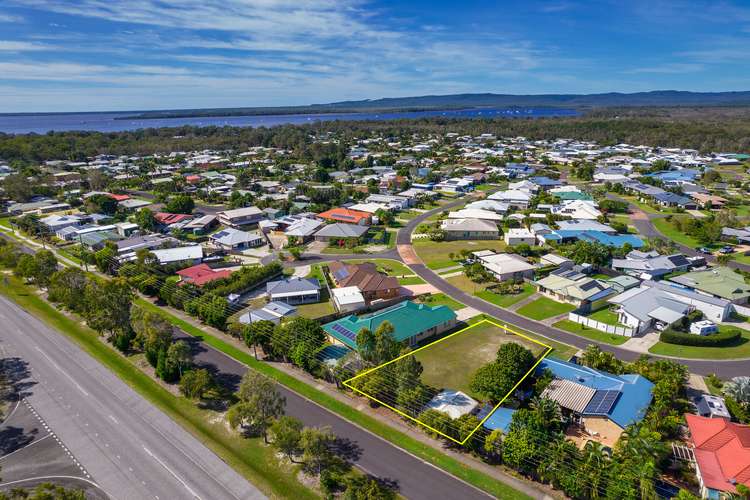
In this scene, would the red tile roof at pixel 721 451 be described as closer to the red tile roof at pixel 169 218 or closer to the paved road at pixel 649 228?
the paved road at pixel 649 228

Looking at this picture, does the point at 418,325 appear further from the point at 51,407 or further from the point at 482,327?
the point at 51,407

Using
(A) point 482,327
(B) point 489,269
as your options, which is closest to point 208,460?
(A) point 482,327

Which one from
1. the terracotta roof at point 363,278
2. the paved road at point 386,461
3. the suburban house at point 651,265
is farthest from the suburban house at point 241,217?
the suburban house at point 651,265

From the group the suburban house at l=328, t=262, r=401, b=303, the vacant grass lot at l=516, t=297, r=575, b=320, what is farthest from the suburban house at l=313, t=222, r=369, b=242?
the vacant grass lot at l=516, t=297, r=575, b=320

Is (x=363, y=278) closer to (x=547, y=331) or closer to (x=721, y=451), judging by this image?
(x=547, y=331)

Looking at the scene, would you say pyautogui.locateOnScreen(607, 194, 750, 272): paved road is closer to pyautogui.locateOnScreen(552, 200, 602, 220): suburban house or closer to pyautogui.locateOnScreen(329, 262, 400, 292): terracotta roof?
pyautogui.locateOnScreen(552, 200, 602, 220): suburban house
